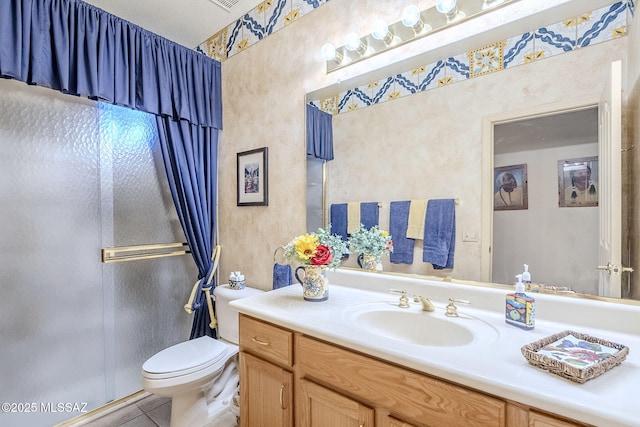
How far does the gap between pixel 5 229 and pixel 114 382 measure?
109 centimetres

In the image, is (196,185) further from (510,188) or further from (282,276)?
(510,188)

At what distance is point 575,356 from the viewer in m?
0.74

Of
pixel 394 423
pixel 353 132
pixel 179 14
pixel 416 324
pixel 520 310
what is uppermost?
pixel 179 14

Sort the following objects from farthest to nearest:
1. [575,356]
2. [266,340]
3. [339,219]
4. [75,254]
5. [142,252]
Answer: [142,252]
[75,254]
[339,219]
[266,340]
[575,356]

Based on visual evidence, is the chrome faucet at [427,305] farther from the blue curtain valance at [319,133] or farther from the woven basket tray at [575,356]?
the blue curtain valance at [319,133]

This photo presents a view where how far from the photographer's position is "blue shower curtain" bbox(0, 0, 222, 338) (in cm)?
153

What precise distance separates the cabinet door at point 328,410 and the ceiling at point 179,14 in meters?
2.18

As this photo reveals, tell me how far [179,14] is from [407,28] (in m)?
1.48

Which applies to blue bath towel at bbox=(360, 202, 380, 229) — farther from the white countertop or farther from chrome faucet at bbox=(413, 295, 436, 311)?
chrome faucet at bbox=(413, 295, 436, 311)

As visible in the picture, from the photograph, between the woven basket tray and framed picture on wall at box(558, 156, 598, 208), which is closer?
the woven basket tray

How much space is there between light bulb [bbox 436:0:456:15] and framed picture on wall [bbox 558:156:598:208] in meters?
0.76

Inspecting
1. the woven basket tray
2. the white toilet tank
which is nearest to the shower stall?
the white toilet tank

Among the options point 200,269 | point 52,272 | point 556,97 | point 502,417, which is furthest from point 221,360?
point 556,97

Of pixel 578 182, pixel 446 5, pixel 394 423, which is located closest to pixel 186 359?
pixel 394 423
